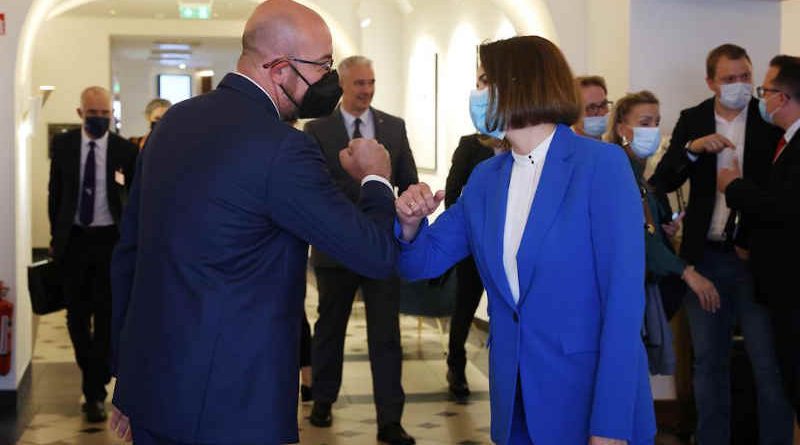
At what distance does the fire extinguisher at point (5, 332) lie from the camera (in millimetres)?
6871

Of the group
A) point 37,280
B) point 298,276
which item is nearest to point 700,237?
point 298,276

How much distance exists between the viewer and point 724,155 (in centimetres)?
541

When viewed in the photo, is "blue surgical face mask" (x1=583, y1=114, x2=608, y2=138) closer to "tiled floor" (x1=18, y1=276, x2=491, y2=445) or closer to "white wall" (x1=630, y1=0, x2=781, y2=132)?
"white wall" (x1=630, y1=0, x2=781, y2=132)

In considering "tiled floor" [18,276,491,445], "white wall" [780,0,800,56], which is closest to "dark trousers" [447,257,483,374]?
"tiled floor" [18,276,491,445]

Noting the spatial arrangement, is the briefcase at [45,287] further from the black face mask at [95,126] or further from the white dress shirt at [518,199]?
the white dress shirt at [518,199]

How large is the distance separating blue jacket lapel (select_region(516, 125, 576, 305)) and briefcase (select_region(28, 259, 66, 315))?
4.33 meters

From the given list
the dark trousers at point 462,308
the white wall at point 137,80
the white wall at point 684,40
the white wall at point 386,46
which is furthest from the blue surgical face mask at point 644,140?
the white wall at point 137,80

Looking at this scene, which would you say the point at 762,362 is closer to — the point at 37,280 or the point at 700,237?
the point at 700,237

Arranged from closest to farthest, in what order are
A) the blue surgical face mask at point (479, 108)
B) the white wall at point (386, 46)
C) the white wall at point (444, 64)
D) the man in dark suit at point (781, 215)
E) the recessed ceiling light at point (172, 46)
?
the blue surgical face mask at point (479, 108) → the man in dark suit at point (781, 215) → the white wall at point (444, 64) → the white wall at point (386, 46) → the recessed ceiling light at point (172, 46)

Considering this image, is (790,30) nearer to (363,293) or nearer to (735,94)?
(735,94)

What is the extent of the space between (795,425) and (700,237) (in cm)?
97

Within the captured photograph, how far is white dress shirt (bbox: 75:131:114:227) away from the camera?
6.75 m

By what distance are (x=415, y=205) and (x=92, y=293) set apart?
4181 millimetres

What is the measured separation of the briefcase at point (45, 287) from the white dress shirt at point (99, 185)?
1.06 ft
